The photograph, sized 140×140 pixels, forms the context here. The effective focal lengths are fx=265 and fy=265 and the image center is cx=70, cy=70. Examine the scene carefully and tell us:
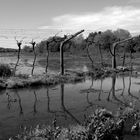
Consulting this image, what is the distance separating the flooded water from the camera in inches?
488

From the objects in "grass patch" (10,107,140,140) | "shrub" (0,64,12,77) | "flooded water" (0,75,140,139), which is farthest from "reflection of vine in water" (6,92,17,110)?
"shrub" (0,64,12,77)

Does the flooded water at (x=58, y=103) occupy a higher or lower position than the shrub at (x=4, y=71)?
lower

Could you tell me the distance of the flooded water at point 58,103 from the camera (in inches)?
488

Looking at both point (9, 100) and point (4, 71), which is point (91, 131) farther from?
point (4, 71)

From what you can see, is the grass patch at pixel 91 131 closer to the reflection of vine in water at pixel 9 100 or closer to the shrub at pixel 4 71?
the reflection of vine in water at pixel 9 100

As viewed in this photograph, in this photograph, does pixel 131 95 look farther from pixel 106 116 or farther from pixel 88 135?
pixel 88 135

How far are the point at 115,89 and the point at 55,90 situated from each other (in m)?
4.89

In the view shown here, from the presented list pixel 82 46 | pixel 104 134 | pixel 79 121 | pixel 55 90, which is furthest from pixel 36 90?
pixel 82 46

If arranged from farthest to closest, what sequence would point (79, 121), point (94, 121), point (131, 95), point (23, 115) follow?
1. point (131, 95)
2. point (23, 115)
3. point (79, 121)
4. point (94, 121)

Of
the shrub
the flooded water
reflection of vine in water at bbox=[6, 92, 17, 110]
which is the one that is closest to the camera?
the flooded water

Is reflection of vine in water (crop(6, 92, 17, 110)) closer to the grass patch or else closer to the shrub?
the grass patch

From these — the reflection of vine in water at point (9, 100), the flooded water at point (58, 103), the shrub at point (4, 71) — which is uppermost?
the shrub at point (4, 71)

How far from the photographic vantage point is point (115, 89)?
70.0 feet

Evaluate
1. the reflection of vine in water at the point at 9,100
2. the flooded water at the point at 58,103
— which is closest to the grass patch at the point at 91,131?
the flooded water at the point at 58,103
